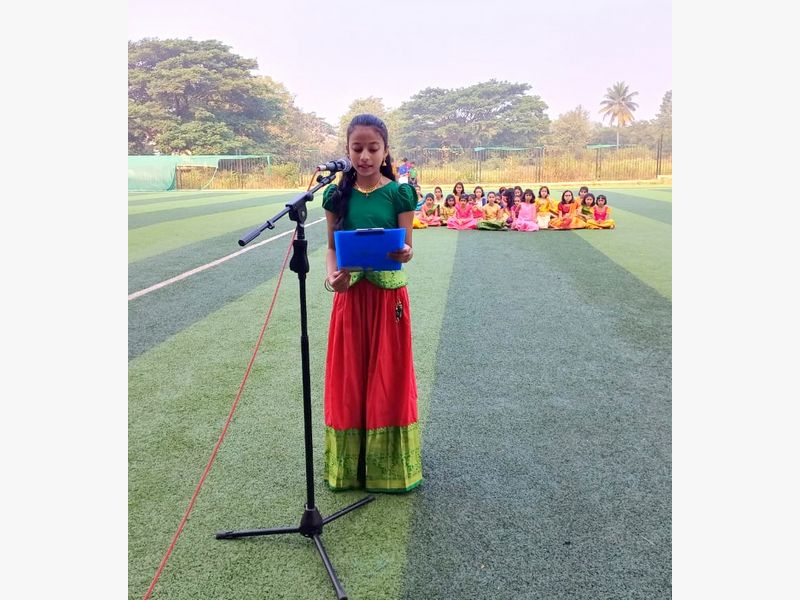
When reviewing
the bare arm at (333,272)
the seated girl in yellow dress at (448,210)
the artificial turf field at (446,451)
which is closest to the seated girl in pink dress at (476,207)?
the seated girl in yellow dress at (448,210)

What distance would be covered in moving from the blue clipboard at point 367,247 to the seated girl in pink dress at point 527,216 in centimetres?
1034

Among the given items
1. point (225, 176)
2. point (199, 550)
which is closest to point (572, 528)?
point (199, 550)

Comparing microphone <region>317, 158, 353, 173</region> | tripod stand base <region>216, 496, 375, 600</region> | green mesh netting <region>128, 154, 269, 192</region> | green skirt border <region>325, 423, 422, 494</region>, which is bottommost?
tripod stand base <region>216, 496, 375, 600</region>

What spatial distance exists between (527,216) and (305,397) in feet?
35.4

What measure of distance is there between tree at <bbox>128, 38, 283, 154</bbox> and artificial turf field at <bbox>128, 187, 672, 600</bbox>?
32284mm

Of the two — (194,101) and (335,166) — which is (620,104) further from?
(335,166)

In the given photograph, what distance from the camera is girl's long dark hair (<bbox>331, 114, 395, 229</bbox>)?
2.46 m

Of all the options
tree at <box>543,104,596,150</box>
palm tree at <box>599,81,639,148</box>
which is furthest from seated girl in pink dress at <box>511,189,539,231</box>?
palm tree at <box>599,81,639,148</box>

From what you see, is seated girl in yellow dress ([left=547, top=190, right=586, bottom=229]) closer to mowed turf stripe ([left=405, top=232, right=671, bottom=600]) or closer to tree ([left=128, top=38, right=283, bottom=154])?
mowed turf stripe ([left=405, top=232, right=671, bottom=600])

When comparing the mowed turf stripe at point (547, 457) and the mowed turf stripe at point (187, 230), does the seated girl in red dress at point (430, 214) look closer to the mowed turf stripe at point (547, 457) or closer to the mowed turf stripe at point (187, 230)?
the mowed turf stripe at point (187, 230)

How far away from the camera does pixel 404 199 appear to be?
2553mm

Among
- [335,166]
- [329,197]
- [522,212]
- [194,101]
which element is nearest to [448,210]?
[522,212]

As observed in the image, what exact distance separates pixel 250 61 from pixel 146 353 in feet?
121

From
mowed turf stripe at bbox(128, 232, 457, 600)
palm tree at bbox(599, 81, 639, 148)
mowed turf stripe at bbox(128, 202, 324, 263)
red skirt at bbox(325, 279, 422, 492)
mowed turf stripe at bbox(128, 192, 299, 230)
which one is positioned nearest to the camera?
mowed turf stripe at bbox(128, 232, 457, 600)
